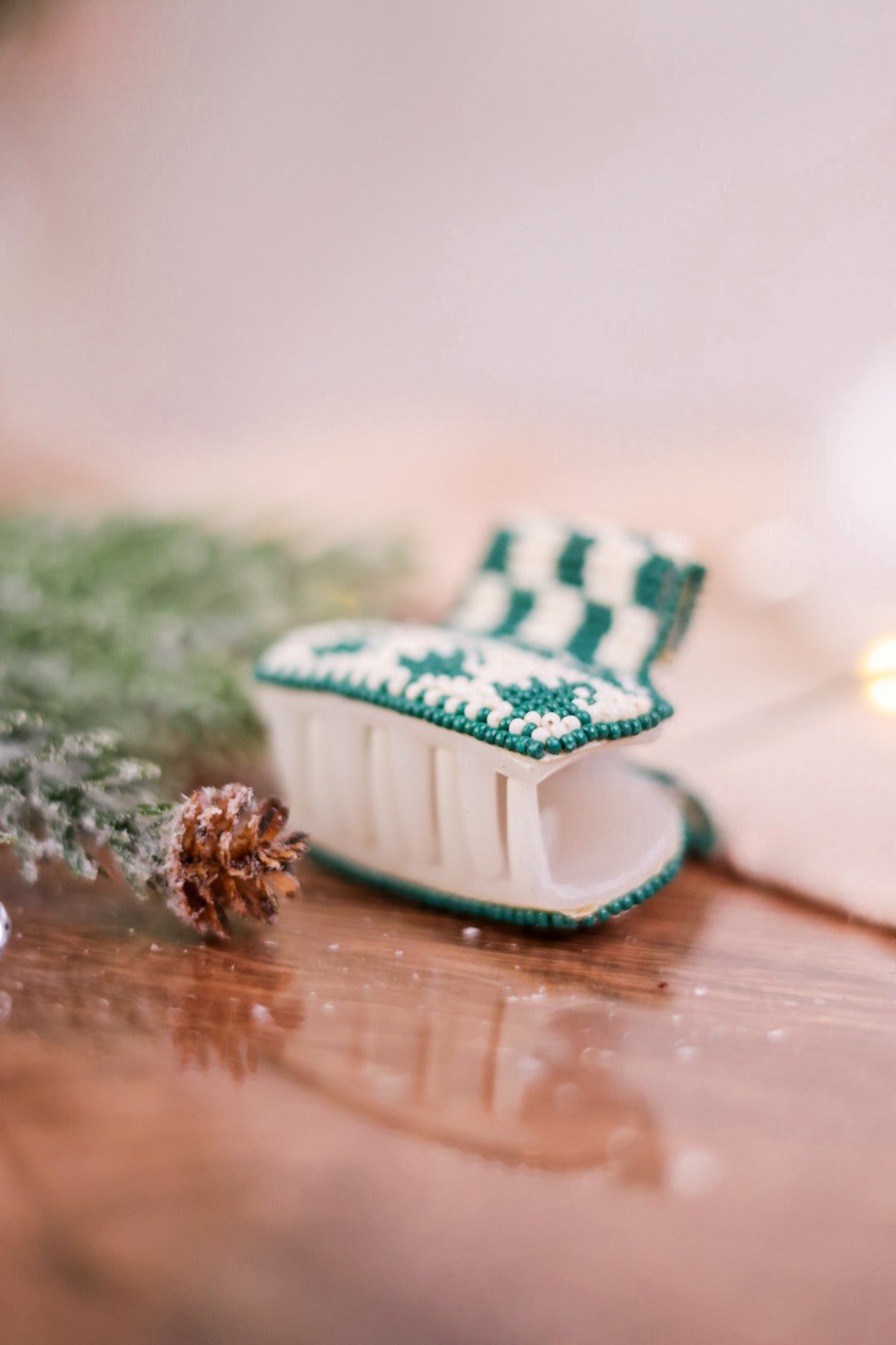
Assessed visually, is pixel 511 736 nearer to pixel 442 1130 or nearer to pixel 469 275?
pixel 442 1130

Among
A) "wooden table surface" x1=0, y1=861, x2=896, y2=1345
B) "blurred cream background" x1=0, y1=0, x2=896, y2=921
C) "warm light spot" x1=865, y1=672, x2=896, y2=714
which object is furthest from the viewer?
Answer: "blurred cream background" x1=0, y1=0, x2=896, y2=921

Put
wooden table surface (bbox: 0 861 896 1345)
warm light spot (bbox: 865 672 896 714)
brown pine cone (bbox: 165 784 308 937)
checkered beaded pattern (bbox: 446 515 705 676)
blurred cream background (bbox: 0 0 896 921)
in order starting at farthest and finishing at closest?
blurred cream background (bbox: 0 0 896 921) < warm light spot (bbox: 865 672 896 714) < checkered beaded pattern (bbox: 446 515 705 676) < brown pine cone (bbox: 165 784 308 937) < wooden table surface (bbox: 0 861 896 1345)

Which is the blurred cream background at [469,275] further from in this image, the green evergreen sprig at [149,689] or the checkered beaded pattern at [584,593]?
the checkered beaded pattern at [584,593]

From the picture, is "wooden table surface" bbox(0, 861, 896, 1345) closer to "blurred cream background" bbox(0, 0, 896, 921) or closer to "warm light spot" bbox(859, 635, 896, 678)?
"warm light spot" bbox(859, 635, 896, 678)

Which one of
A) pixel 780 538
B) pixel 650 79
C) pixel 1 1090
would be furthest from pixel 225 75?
pixel 1 1090

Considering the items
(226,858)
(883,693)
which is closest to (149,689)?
(226,858)

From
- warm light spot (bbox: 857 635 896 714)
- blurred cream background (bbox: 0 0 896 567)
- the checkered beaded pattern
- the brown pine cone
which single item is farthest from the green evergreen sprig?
blurred cream background (bbox: 0 0 896 567)
